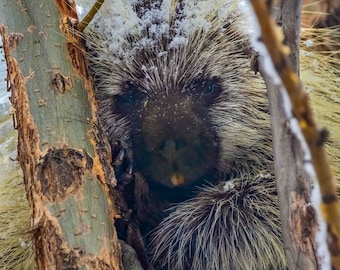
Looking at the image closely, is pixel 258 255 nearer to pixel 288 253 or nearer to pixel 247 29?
pixel 247 29

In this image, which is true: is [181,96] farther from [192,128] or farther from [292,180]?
[292,180]

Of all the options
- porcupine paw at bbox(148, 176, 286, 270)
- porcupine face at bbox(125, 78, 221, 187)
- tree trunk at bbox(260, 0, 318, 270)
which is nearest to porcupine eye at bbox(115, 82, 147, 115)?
porcupine face at bbox(125, 78, 221, 187)

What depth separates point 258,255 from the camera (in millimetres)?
1577

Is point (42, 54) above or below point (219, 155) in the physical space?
above

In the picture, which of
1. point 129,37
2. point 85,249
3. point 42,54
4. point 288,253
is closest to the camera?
point 288,253

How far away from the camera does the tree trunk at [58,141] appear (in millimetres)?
1015

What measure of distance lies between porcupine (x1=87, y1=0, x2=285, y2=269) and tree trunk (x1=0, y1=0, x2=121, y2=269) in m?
0.32

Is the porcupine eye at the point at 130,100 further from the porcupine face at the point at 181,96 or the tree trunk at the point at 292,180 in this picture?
the tree trunk at the point at 292,180

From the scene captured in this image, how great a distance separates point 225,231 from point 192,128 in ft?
1.22

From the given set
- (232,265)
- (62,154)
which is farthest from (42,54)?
(232,265)

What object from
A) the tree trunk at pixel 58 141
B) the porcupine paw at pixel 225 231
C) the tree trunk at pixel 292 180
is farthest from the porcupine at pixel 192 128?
the tree trunk at pixel 292 180

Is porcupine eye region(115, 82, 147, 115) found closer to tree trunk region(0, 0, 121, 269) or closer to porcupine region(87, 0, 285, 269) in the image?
porcupine region(87, 0, 285, 269)

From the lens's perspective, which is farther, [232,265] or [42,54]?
[232,265]

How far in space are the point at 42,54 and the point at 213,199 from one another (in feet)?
2.40
